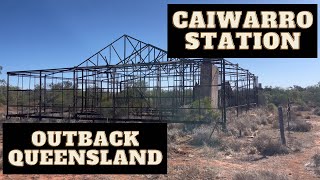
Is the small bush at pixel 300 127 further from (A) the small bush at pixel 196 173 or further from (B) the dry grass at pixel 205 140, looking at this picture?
(A) the small bush at pixel 196 173

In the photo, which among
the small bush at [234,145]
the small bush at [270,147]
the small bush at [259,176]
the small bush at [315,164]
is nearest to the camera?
the small bush at [259,176]

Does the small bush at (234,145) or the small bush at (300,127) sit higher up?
the small bush at (300,127)

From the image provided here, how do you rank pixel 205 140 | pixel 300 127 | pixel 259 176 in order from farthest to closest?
pixel 300 127 < pixel 205 140 < pixel 259 176

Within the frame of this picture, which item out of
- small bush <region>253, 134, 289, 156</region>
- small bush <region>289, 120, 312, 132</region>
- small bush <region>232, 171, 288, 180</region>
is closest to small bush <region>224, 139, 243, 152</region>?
small bush <region>253, 134, 289, 156</region>

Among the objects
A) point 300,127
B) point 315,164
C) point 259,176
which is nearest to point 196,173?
point 259,176

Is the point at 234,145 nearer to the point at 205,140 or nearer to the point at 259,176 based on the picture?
the point at 205,140

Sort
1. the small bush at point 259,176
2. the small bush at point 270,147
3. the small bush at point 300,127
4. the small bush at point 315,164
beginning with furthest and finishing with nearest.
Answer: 1. the small bush at point 300,127
2. the small bush at point 270,147
3. the small bush at point 315,164
4. the small bush at point 259,176

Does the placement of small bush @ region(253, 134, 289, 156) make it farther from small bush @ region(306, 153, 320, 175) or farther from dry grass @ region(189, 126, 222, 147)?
dry grass @ region(189, 126, 222, 147)

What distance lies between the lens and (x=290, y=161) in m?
11.7

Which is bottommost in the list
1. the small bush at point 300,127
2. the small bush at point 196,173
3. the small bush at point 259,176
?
the small bush at point 196,173

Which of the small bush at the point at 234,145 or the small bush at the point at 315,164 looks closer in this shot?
the small bush at the point at 315,164

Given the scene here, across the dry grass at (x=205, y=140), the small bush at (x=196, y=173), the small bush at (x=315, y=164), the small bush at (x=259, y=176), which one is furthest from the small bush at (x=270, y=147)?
the small bush at (x=259, y=176)

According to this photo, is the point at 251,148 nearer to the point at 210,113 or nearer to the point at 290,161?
the point at 290,161

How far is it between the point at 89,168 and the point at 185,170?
288 cm
